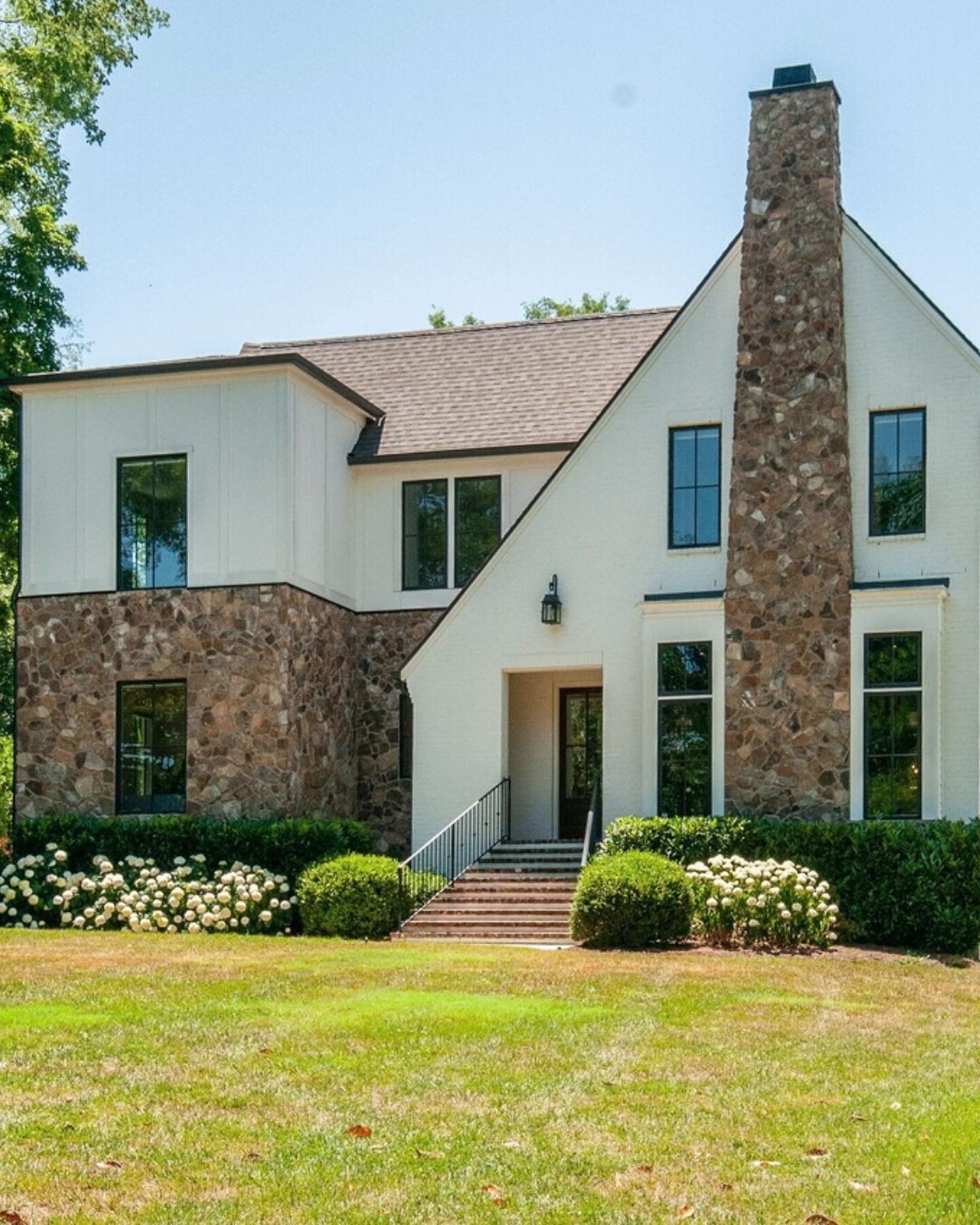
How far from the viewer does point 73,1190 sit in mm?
7785

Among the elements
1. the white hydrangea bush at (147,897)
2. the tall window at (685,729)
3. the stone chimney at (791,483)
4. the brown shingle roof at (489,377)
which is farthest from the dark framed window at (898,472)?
the white hydrangea bush at (147,897)

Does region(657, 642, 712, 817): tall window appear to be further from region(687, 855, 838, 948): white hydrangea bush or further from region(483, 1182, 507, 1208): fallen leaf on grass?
region(483, 1182, 507, 1208): fallen leaf on grass

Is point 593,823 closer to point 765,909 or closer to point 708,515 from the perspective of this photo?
point 708,515

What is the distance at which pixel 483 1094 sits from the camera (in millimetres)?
9914

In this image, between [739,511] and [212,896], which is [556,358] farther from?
[212,896]

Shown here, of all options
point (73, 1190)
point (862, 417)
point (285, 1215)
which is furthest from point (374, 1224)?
point (862, 417)

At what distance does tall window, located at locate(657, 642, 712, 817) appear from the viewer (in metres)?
20.8

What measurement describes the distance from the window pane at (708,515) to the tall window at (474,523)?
389 cm

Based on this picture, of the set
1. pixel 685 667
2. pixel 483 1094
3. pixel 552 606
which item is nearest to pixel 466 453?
pixel 552 606

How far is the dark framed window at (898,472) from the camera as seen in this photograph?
2047 centimetres

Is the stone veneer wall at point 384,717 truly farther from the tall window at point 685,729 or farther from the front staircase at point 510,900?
the tall window at point 685,729

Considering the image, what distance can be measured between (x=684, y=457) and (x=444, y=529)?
4.50 metres

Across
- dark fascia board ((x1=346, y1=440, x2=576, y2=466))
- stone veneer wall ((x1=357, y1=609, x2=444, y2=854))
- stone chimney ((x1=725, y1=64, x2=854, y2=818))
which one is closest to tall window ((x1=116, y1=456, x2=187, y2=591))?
dark fascia board ((x1=346, y1=440, x2=576, y2=466))

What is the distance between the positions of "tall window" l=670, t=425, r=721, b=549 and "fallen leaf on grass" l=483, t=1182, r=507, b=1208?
1391 cm
